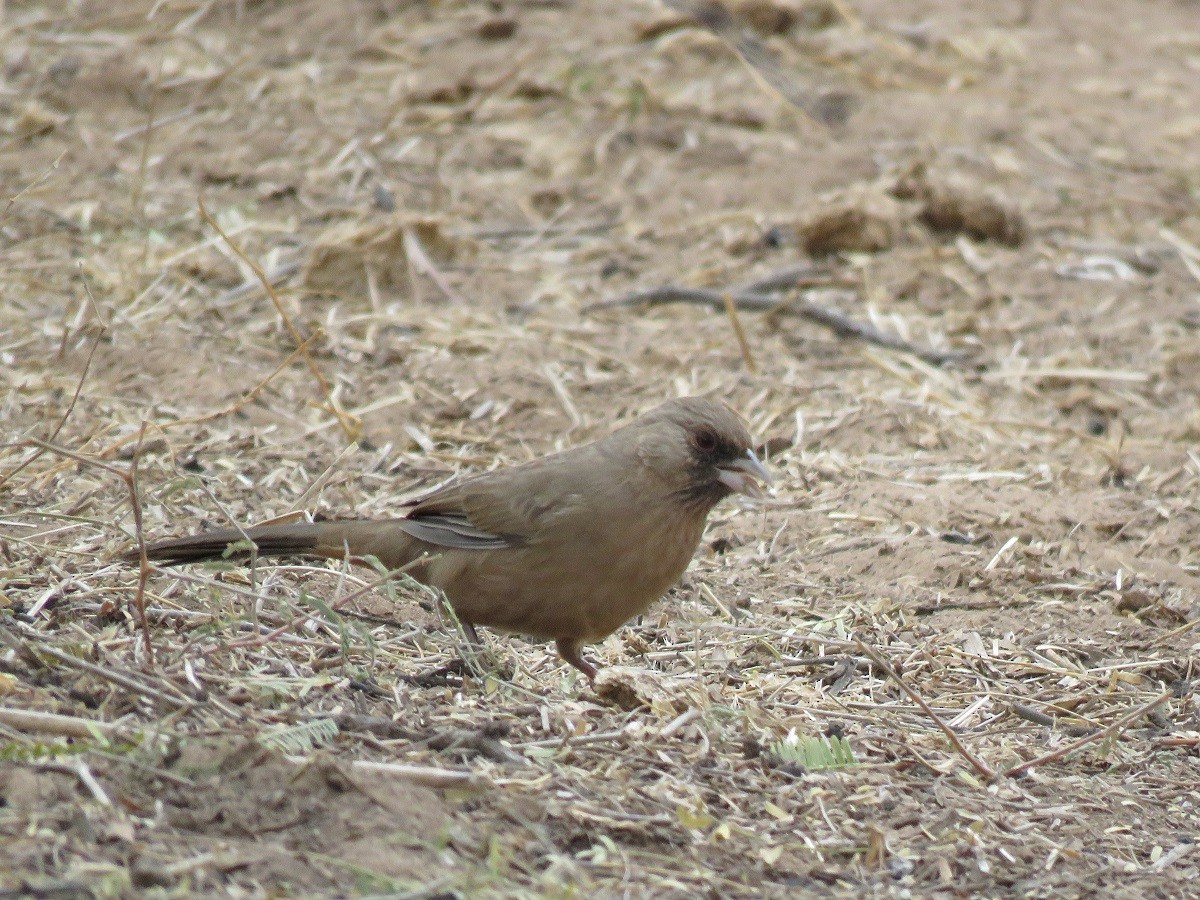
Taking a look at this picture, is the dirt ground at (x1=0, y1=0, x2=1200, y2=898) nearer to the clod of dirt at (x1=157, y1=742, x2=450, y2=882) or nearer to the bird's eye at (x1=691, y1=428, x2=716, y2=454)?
the clod of dirt at (x1=157, y1=742, x2=450, y2=882)

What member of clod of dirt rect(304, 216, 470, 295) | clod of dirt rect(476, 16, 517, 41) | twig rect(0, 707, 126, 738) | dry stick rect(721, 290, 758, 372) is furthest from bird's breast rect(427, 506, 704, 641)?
clod of dirt rect(476, 16, 517, 41)

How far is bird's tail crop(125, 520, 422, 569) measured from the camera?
16.5ft

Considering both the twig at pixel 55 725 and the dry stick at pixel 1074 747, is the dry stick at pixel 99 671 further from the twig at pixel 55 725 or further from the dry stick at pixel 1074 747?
the dry stick at pixel 1074 747

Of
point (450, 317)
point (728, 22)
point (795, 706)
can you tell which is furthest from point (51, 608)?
point (450, 317)

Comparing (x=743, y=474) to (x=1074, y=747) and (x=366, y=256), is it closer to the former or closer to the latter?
(x=1074, y=747)

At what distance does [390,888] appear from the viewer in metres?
3.23

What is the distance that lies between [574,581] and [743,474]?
69cm

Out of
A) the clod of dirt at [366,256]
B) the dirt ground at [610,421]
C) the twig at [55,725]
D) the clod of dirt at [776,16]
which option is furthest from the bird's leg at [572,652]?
the clod of dirt at [776,16]

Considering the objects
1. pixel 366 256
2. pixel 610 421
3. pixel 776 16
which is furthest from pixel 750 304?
pixel 776 16

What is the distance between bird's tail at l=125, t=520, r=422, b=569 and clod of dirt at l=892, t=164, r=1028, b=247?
468 cm

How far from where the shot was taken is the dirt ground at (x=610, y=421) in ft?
12.3

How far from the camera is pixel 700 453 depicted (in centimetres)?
523

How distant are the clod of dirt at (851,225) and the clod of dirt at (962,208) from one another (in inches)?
9.8

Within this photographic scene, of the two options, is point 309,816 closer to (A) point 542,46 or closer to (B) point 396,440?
(B) point 396,440
